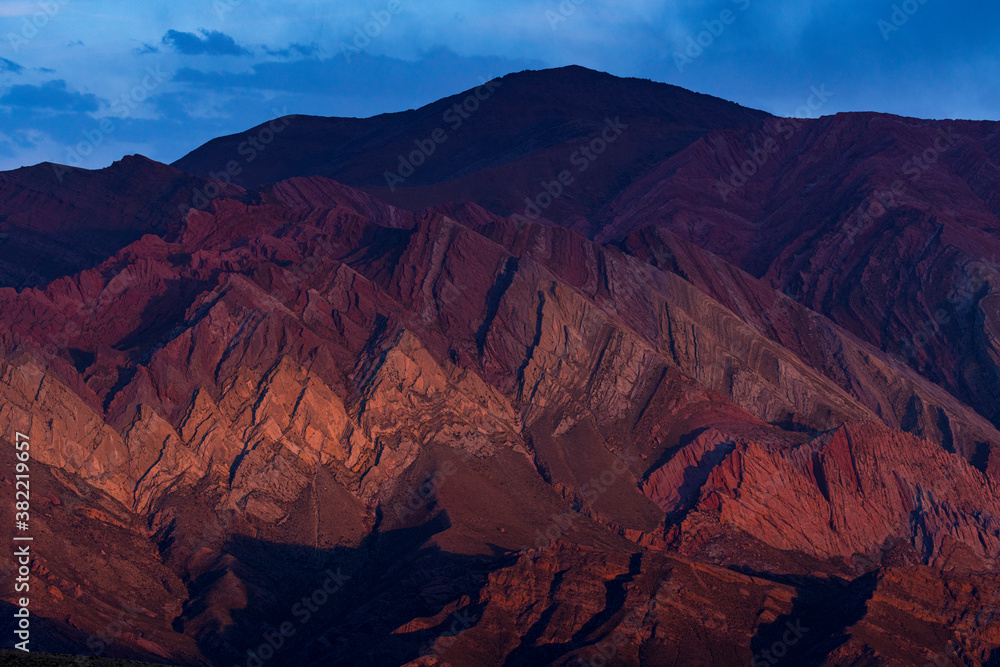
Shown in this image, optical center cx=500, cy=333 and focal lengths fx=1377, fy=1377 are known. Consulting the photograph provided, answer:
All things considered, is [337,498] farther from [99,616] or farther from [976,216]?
[976,216]

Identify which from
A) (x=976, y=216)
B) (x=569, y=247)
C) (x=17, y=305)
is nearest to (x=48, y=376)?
(x=17, y=305)

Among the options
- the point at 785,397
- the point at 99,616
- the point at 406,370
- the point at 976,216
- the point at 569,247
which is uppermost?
the point at 976,216

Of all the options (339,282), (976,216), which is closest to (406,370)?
(339,282)

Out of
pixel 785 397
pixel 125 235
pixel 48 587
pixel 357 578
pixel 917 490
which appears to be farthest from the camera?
pixel 125 235

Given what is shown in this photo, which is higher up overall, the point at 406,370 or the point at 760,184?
the point at 760,184

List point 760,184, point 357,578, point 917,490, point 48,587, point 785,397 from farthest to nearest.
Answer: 1. point 760,184
2. point 785,397
3. point 917,490
4. point 357,578
5. point 48,587

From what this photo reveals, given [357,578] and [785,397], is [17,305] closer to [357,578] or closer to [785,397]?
[357,578]

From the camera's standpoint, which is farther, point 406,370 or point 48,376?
point 406,370
